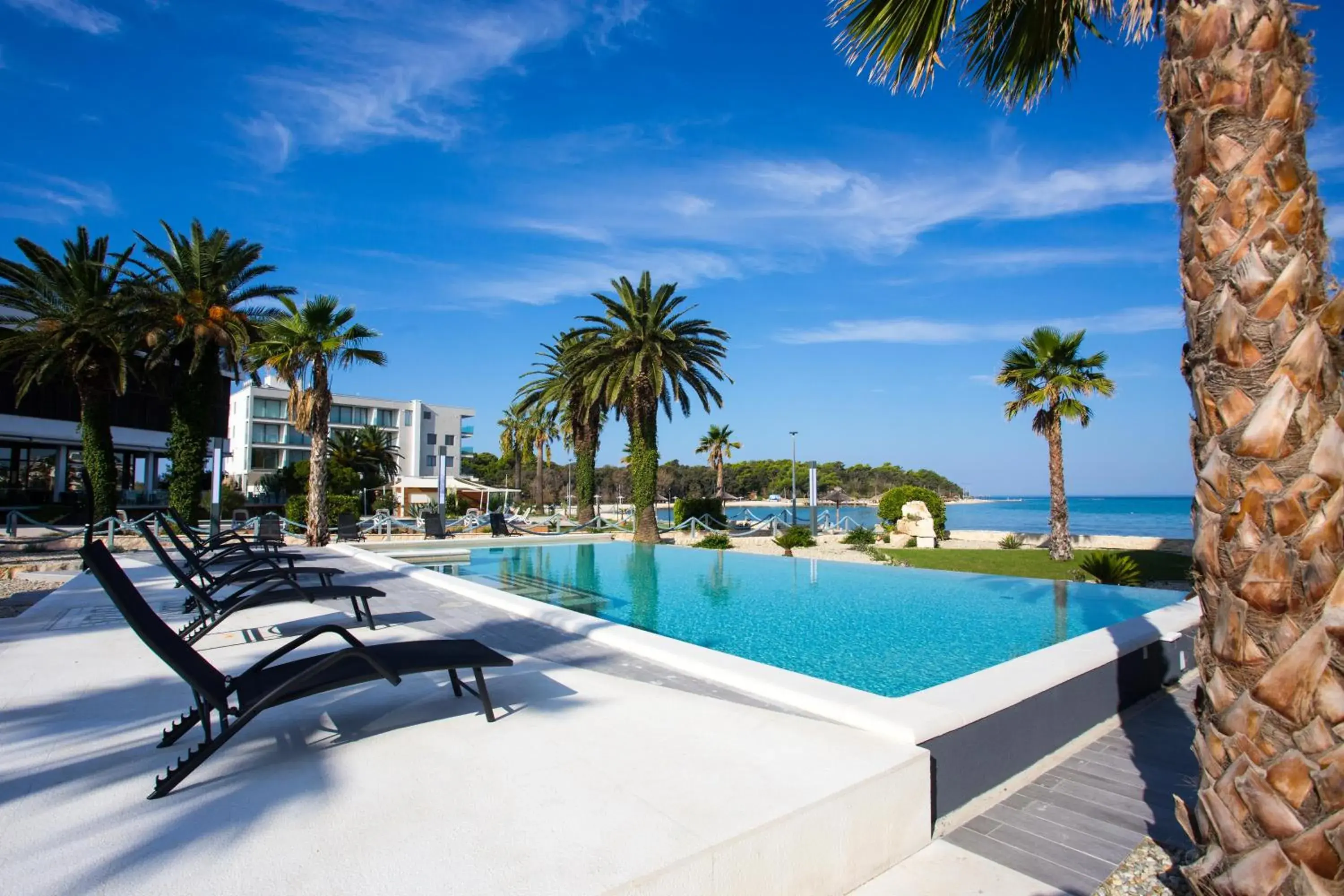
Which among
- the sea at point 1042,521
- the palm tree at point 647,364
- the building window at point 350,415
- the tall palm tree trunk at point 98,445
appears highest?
the building window at point 350,415

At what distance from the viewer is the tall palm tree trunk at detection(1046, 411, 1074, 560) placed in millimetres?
17672

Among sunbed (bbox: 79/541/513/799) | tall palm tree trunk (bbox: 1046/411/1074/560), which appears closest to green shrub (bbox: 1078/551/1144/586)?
tall palm tree trunk (bbox: 1046/411/1074/560)

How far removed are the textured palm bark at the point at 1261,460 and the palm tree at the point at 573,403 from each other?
21.1 m

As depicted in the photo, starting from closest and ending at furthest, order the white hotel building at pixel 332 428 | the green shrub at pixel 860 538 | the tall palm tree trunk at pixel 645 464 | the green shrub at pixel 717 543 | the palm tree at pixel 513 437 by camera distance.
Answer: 1. the green shrub at pixel 717 543
2. the green shrub at pixel 860 538
3. the tall palm tree trunk at pixel 645 464
4. the palm tree at pixel 513 437
5. the white hotel building at pixel 332 428

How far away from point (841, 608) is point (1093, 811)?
647 centimetres

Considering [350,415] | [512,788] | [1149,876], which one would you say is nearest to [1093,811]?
[1149,876]

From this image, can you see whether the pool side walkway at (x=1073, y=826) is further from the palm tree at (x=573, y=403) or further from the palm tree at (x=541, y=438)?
→ the palm tree at (x=541, y=438)

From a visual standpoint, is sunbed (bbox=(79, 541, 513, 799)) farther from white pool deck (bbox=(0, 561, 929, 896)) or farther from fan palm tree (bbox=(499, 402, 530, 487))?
fan palm tree (bbox=(499, 402, 530, 487))

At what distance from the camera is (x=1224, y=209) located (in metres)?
2.27

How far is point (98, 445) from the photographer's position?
22.0 m

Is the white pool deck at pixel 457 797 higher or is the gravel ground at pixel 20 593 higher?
the white pool deck at pixel 457 797

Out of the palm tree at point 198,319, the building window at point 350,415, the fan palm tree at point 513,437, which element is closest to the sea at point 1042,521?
the fan palm tree at point 513,437

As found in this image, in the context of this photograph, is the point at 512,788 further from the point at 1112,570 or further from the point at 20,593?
the point at 1112,570

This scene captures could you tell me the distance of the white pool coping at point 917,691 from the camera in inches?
146
